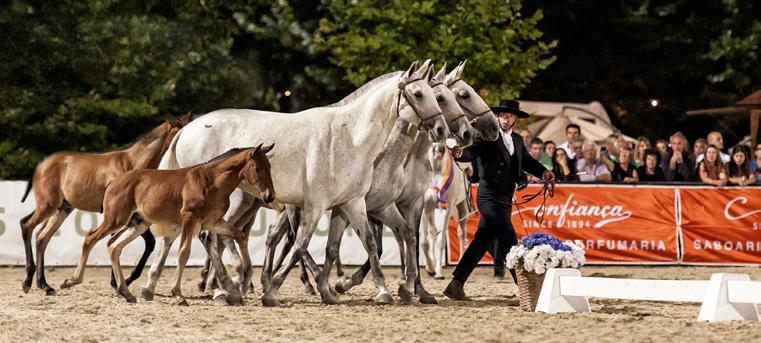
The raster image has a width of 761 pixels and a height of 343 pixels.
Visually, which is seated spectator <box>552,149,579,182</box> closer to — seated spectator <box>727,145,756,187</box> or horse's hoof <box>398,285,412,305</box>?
seated spectator <box>727,145,756,187</box>

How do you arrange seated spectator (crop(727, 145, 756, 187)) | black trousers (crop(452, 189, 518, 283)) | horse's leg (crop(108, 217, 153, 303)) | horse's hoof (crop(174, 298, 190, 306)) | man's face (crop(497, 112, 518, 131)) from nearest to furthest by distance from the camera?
horse's hoof (crop(174, 298, 190, 306)) → horse's leg (crop(108, 217, 153, 303)) → black trousers (crop(452, 189, 518, 283)) → man's face (crop(497, 112, 518, 131)) → seated spectator (crop(727, 145, 756, 187))

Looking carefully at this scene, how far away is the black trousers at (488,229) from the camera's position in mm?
13898

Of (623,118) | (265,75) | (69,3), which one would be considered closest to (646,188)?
(69,3)

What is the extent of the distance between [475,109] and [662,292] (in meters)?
2.88

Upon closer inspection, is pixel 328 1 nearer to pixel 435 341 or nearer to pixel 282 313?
pixel 282 313

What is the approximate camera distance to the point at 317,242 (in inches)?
797

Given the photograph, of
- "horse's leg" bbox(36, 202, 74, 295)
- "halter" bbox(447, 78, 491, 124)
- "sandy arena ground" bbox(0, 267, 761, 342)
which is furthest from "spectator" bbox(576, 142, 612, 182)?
"horse's leg" bbox(36, 202, 74, 295)

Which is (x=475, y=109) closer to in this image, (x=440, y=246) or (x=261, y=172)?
(x=261, y=172)

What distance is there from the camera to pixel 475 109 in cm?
1352

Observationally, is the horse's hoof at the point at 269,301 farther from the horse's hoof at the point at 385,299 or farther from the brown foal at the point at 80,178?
the brown foal at the point at 80,178

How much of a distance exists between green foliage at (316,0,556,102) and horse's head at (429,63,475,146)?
14.4 metres

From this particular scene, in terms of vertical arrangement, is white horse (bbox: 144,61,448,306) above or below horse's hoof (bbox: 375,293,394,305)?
above

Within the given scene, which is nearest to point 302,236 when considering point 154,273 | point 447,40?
point 154,273

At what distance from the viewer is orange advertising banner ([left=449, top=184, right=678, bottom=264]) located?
20031 millimetres
